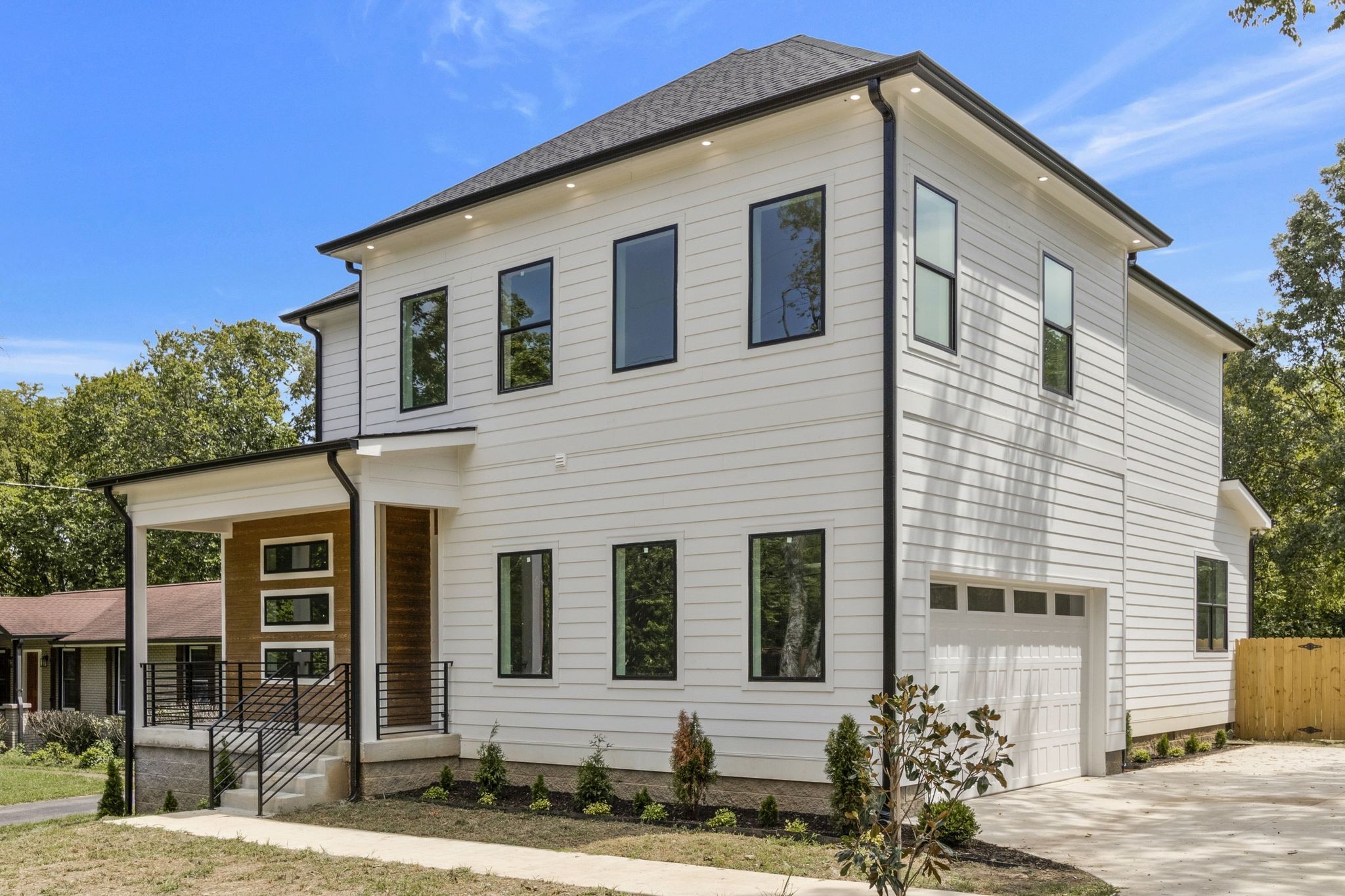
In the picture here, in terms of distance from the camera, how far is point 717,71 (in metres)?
14.8

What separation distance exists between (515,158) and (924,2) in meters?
5.66

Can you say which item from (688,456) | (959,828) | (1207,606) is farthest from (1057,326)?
(1207,606)

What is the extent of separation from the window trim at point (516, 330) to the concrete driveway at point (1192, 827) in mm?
6520

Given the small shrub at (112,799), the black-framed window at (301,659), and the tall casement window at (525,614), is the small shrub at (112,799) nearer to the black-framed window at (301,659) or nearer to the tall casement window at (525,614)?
the black-framed window at (301,659)

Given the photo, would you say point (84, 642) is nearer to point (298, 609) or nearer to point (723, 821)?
point (298, 609)

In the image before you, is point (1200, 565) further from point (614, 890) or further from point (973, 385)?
point (614, 890)

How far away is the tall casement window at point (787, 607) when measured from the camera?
34.9 ft

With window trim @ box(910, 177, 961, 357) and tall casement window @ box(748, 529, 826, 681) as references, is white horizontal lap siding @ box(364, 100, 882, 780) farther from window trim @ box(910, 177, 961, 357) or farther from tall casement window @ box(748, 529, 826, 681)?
window trim @ box(910, 177, 961, 357)

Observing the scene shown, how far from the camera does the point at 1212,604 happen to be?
18.6m

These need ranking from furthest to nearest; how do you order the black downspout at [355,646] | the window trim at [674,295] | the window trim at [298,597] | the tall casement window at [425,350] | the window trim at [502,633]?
the window trim at [298,597], the tall casement window at [425,350], the window trim at [502,633], the black downspout at [355,646], the window trim at [674,295]

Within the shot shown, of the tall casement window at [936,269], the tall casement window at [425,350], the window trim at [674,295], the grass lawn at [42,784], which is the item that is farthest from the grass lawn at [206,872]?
the grass lawn at [42,784]

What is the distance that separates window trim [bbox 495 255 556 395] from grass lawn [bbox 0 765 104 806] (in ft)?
40.9

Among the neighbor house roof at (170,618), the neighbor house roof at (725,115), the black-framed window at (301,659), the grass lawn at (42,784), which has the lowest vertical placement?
the grass lawn at (42,784)

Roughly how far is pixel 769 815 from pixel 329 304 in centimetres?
Answer: 1060
